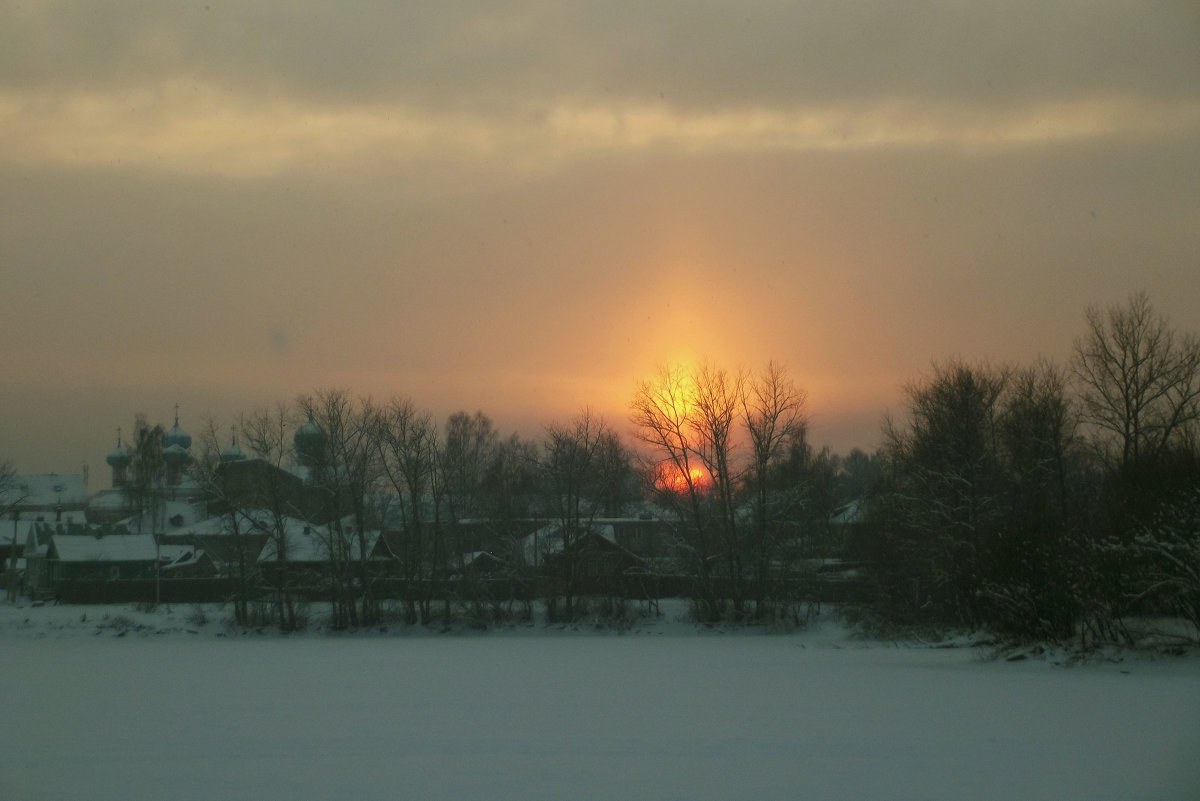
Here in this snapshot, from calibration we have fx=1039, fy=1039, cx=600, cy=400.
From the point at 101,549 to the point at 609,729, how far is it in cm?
6366

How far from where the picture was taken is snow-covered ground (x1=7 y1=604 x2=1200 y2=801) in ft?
42.8

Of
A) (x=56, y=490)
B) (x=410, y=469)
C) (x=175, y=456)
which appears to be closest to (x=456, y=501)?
(x=410, y=469)

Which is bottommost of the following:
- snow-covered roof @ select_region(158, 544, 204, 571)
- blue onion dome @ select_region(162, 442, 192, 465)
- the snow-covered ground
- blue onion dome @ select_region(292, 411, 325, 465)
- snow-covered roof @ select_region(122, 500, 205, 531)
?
the snow-covered ground

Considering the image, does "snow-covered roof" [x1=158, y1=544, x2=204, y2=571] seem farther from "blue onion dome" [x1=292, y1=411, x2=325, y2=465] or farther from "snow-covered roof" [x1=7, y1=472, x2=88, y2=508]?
"snow-covered roof" [x1=7, y1=472, x2=88, y2=508]

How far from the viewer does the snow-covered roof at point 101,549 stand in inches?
2753

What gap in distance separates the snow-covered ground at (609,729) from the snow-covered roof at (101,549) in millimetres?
39275

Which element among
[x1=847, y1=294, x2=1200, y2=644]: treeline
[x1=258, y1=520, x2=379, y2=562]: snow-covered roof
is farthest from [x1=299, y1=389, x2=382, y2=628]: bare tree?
[x1=847, y1=294, x2=1200, y2=644]: treeline

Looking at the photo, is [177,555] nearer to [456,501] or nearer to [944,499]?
[456,501]

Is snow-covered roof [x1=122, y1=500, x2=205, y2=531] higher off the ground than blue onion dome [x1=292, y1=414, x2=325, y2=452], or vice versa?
blue onion dome [x1=292, y1=414, x2=325, y2=452]

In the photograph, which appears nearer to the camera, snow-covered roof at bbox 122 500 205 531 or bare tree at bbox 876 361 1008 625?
bare tree at bbox 876 361 1008 625

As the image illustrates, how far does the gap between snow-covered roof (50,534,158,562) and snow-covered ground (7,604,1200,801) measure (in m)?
39.3

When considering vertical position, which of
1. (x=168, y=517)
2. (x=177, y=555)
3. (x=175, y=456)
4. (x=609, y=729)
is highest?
(x=175, y=456)

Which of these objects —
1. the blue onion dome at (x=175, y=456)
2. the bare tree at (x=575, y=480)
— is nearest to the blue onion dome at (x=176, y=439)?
the blue onion dome at (x=175, y=456)

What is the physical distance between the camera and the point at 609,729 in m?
17.5
